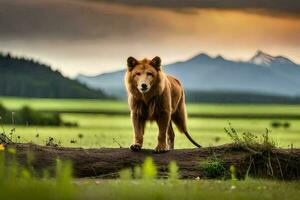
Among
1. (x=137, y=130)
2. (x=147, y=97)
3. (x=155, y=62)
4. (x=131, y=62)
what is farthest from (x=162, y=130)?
(x=131, y=62)

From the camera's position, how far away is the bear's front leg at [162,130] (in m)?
12.8

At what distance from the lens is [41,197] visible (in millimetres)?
6500

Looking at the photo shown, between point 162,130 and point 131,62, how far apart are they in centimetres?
124

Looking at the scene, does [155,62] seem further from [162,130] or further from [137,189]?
[137,189]

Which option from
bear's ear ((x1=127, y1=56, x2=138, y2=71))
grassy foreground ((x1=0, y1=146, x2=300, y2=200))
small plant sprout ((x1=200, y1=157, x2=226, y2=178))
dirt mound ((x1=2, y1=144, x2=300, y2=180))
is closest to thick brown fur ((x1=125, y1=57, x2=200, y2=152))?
bear's ear ((x1=127, y1=56, x2=138, y2=71))

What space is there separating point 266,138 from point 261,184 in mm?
2203

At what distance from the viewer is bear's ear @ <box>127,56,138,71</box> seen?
42.1ft

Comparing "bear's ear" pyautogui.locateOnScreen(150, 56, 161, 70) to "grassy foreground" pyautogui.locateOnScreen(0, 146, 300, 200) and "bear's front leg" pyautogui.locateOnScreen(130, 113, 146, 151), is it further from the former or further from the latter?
"grassy foreground" pyautogui.locateOnScreen(0, 146, 300, 200)

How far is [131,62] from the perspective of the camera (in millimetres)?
12883

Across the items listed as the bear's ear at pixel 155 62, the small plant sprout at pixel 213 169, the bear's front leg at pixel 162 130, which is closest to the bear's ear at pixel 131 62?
the bear's ear at pixel 155 62

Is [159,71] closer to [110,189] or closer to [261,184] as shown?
[261,184]

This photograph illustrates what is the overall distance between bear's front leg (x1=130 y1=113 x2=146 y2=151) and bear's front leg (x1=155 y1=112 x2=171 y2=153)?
27 centimetres

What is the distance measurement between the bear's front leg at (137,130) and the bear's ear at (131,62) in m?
0.79

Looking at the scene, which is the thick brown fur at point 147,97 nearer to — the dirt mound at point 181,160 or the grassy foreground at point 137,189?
the dirt mound at point 181,160
